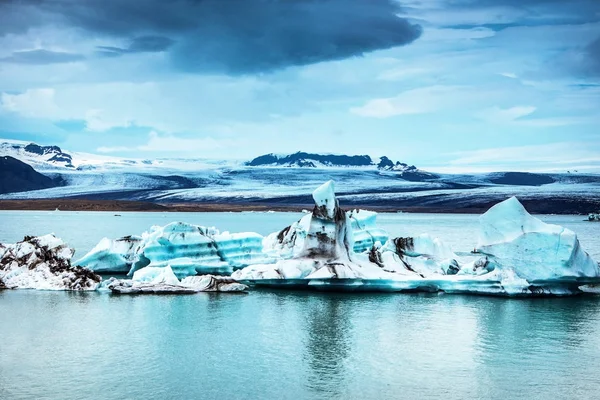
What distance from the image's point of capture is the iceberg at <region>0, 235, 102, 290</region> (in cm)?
2038

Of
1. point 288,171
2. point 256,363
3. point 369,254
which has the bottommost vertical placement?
→ point 256,363

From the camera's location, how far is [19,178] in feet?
486

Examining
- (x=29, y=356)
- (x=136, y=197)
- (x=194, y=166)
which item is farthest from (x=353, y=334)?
(x=194, y=166)

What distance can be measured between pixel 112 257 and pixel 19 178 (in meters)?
134

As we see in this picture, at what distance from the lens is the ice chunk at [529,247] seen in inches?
765

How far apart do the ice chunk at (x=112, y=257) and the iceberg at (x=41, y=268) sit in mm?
3131

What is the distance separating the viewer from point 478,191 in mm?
113688

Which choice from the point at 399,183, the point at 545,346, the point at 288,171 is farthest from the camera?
the point at 288,171

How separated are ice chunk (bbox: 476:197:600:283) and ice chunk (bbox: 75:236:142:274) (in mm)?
11673

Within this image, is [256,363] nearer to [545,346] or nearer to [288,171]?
[545,346]

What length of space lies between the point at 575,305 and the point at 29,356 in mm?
13810

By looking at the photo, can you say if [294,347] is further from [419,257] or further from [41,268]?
[41,268]

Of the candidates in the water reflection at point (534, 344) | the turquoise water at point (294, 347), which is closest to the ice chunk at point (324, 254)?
the turquoise water at point (294, 347)

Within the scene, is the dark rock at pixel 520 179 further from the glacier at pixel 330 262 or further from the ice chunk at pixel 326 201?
the ice chunk at pixel 326 201
